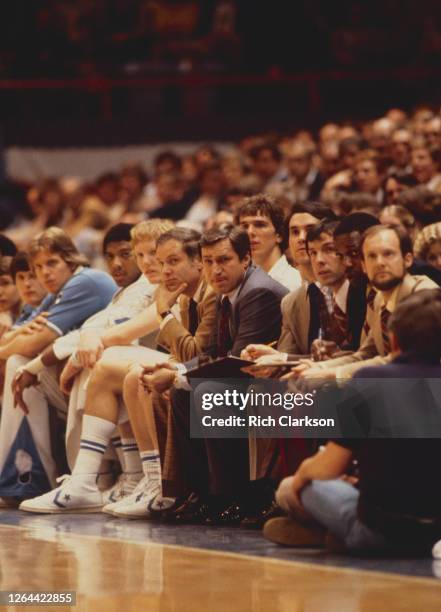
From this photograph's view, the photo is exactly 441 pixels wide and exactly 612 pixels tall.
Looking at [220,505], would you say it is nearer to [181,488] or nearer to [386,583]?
[181,488]

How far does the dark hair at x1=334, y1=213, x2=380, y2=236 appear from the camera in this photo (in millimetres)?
6535

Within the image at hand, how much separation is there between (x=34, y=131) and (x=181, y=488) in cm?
940

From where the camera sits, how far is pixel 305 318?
263 inches

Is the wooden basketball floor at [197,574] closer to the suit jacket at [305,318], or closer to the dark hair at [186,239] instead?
the suit jacket at [305,318]

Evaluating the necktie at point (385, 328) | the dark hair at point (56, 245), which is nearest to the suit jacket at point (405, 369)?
the necktie at point (385, 328)

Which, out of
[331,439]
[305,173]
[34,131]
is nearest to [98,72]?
[34,131]

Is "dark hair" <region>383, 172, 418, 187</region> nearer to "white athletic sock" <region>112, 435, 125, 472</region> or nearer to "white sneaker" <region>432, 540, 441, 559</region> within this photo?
"white athletic sock" <region>112, 435, 125, 472</region>

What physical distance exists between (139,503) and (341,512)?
1631 millimetres

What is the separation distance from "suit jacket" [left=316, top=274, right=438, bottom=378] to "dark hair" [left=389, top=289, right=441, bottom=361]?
16.2 inches

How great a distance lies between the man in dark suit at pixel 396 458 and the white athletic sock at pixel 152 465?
4.97 feet

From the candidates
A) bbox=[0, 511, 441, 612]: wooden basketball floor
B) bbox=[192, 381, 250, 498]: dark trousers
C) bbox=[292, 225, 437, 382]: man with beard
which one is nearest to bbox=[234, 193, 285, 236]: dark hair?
bbox=[192, 381, 250, 498]: dark trousers

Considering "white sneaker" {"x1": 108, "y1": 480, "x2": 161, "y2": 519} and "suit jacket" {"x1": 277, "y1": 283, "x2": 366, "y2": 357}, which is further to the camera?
"white sneaker" {"x1": 108, "y1": 480, "x2": 161, "y2": 519}

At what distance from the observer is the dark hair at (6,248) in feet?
30.0

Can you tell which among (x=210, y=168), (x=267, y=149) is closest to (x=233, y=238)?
(x=210, y=168)
